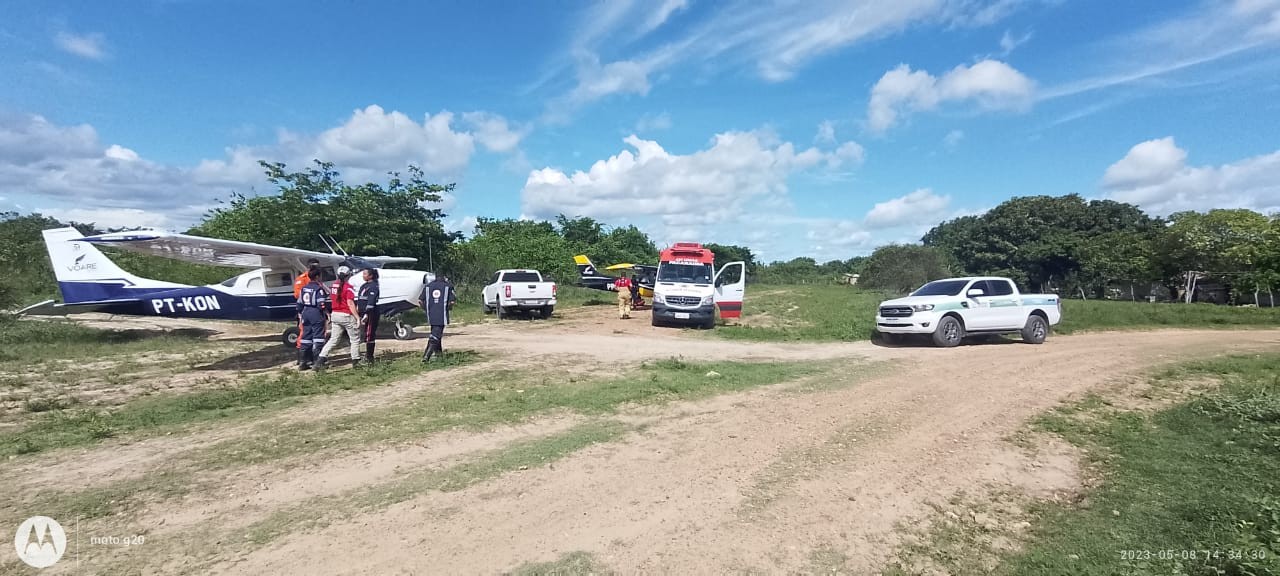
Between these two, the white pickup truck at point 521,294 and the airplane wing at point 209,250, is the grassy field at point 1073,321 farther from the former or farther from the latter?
the airplane wing at point 209,250

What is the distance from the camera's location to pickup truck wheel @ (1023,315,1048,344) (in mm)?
14477

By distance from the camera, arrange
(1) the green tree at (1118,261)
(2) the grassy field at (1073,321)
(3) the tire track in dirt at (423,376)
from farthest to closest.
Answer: (1) the green tree at (1118,261) < (2) the grassy field at (1073,321) < (3) the tire track in dirt at (423,376)

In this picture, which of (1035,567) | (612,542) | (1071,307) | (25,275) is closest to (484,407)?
(612,542)

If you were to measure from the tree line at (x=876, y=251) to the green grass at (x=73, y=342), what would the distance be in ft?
6.33

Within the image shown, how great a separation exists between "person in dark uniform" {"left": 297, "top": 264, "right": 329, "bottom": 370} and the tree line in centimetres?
1221

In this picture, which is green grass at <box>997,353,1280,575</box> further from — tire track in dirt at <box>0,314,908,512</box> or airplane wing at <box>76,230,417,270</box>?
airplane wing at <box>76,230,417,270</box>

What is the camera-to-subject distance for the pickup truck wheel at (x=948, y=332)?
13664 mm

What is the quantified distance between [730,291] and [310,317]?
12599mm

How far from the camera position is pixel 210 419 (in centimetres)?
704

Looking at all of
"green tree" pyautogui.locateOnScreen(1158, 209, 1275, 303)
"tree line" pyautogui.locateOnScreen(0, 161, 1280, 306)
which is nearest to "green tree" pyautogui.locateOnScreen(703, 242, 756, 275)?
"tree line" pyautogui.locateOnScreen(0, 161, 1280, 306)

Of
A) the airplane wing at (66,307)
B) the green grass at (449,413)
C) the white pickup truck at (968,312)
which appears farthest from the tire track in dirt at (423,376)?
the airplane wing at (66,307)

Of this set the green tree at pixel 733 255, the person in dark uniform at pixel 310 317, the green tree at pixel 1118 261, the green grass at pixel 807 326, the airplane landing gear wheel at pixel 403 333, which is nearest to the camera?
the person in dark uniform at pixel 310 317

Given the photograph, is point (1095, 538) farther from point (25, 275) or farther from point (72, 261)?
point (25, 275)

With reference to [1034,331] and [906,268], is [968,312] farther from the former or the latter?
[906,268]
